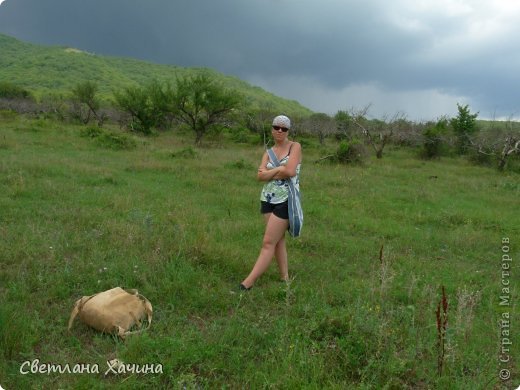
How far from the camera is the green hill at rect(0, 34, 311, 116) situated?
78.5 m

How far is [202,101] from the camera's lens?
91.2 feet

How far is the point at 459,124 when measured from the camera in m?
29.9

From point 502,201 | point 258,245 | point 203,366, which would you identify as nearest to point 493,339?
point 203,366

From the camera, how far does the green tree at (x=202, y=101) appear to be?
91.7 feet

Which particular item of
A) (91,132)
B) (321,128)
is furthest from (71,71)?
(91,132)

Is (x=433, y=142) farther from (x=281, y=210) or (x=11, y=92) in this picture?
(x=11, y=92)

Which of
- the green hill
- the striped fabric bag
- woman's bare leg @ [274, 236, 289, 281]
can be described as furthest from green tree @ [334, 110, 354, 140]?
the striped fabric bag

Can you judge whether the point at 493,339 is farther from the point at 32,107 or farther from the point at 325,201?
the point at 32,107

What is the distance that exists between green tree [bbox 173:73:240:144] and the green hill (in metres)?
37.8

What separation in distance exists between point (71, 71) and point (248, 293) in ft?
327

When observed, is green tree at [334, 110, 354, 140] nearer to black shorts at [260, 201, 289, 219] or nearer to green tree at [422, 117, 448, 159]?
green tree at [422, 117, 448, 159]

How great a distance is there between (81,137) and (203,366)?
20097 mm

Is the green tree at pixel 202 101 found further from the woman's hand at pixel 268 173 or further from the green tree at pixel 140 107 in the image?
the woman's hand at pixel 268 173

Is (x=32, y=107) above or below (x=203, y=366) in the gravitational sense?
above
